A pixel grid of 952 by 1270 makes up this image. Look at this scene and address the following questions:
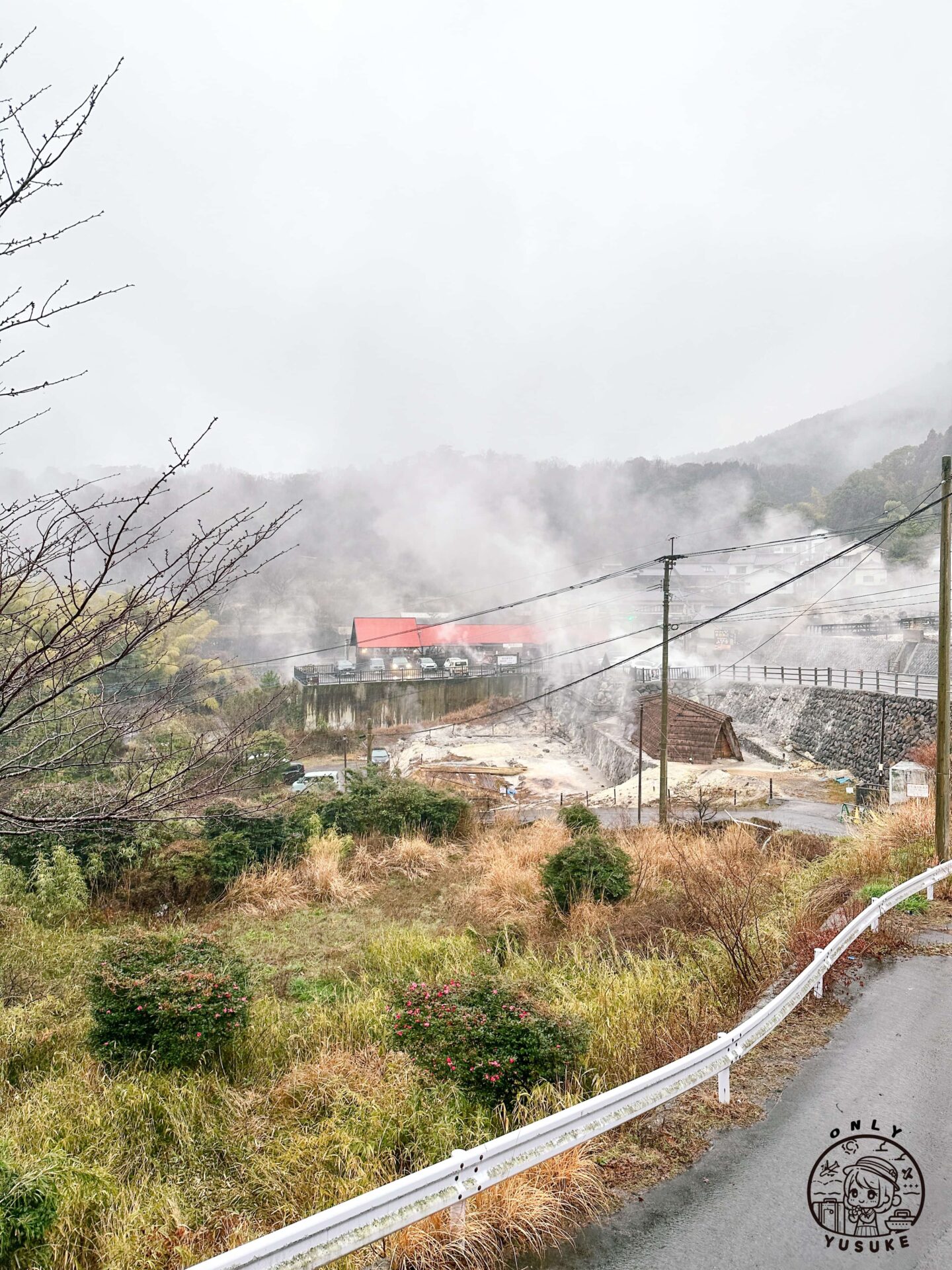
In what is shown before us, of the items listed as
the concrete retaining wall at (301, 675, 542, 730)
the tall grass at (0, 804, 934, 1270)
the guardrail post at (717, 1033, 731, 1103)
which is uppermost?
the guardrail post at (717, 1033, 731, 1103)

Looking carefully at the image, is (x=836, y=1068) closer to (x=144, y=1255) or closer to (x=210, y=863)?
(x=144, y=1255)

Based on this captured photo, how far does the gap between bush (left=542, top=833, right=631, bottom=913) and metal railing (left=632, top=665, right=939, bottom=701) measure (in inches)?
309

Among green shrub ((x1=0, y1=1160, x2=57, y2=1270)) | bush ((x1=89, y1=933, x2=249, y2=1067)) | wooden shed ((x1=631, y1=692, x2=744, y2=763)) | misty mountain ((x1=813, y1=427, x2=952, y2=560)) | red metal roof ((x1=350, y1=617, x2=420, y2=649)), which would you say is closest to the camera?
green shrub ((x1=0, y1=1160, x2=57, y2=1270))

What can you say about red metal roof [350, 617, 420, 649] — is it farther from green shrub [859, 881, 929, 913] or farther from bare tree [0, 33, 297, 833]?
bare tree [0, 33, 297, 833]

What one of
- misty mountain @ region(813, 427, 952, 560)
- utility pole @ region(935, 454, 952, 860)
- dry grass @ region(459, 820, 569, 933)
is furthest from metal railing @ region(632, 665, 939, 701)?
misty mountain @ region(813, 427, 952, 560)

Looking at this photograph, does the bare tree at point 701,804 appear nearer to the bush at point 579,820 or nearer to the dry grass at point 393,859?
the bush at point 579,820

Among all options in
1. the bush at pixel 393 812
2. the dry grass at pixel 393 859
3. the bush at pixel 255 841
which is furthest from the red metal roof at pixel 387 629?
the bush at pixel 255 841

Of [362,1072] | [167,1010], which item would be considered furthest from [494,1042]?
[167,1010]

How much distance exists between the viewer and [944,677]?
371 inches

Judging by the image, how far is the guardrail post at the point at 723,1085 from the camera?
4.09 meters

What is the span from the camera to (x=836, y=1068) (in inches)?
177

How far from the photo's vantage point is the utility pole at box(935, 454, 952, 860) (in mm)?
9078

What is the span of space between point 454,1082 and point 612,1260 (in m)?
1.64

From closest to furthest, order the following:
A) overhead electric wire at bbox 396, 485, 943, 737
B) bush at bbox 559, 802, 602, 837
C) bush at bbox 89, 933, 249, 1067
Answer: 1. bush at bbox 89, 933, 249, 1067
2. overhead electric wire at bbox 396, 485, 943, 737
3. bush at bbox 559, 802, 602, 837
